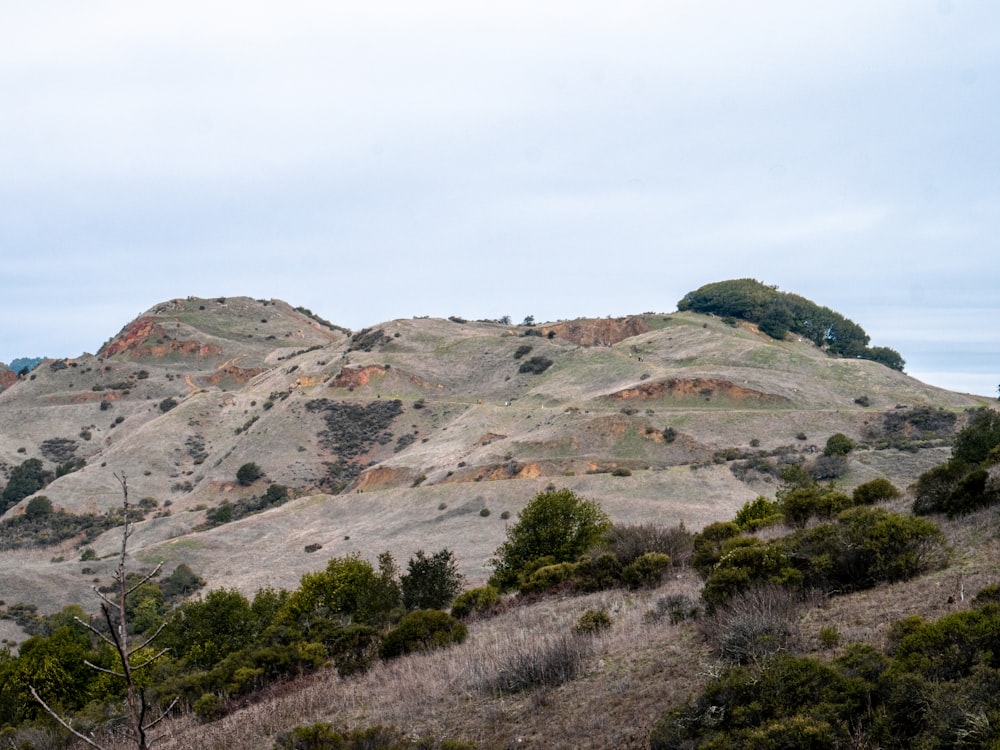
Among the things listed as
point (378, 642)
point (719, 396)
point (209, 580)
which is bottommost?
point (209, 580)

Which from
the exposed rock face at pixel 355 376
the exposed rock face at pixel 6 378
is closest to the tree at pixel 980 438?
the exposed rock face at pixel 355 376

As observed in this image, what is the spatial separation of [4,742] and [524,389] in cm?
7410

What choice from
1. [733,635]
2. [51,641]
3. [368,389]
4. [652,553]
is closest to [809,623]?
[733,635]

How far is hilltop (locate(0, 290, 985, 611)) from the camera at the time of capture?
52625 mm

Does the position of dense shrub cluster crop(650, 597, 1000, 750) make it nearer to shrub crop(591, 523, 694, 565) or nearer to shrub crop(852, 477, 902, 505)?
shrub crop(591, 523, 694, 565)

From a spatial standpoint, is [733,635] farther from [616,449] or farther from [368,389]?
[368,389]

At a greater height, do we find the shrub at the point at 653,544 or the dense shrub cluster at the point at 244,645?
the shrub at the point at 653,544

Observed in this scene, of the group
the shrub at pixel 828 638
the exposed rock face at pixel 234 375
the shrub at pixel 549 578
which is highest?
the exposed rock face at pixel 234 375

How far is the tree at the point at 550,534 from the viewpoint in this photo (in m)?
30.2

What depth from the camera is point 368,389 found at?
95.2 meters

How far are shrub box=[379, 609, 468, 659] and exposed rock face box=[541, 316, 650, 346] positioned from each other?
98.1m

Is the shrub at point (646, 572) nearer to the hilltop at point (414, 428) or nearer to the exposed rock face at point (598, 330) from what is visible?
the hilltop at point (414, 428)

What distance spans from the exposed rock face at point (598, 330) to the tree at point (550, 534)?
82.2 metres

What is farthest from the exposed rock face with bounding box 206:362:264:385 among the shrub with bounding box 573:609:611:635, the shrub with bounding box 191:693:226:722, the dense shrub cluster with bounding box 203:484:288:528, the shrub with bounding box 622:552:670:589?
the shrub with bounding box 573:609:611:635
